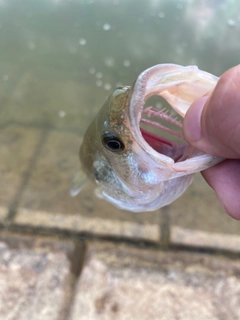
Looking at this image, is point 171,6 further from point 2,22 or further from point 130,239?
point 130,239

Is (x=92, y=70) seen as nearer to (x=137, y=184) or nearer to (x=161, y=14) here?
(x=161, y=14)

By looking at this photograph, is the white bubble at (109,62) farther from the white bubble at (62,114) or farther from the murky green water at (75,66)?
the white bubble at (62,114)

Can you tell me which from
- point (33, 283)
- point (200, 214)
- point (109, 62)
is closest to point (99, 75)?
point (109, 62)

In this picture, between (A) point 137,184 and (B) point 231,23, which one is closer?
(A) point 137,184

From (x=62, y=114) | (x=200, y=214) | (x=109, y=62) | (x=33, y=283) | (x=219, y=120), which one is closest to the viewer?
(x=219, y=120)

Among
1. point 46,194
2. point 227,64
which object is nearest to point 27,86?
point 46,194

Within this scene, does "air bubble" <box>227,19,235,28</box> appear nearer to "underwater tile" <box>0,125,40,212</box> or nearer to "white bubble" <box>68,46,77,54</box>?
"white bubble" <box>68,46,77,54</box>
